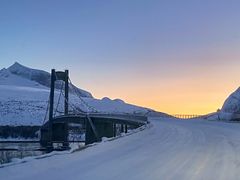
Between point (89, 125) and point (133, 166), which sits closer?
point (133, 166)

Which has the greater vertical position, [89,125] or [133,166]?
[89,125]

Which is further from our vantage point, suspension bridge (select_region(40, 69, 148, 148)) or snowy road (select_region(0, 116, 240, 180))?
suspension bridge (select_region(40, 69, 148, 148))

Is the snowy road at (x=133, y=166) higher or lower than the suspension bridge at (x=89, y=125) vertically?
lower

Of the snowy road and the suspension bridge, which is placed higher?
the suspension bridge

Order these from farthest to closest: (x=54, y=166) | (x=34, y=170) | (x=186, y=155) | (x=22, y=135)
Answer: (x=22, y=135)
(x=186, y=155)
(x=54, y=166)
(x=34, y=170)

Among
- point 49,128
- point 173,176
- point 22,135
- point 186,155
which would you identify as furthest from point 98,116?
point 173,176

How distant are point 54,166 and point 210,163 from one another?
18.3 feet

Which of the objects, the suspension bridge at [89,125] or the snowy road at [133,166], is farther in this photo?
the suspension bridge at [89,125]

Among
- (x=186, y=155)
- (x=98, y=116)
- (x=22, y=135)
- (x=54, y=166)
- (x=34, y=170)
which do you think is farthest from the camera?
(x=22, y=135)

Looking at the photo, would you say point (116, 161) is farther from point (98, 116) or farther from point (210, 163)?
point (98, 116)

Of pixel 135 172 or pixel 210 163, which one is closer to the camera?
pixel 135 172

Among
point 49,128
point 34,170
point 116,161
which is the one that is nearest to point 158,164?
point 116,161

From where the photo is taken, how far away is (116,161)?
19422mm

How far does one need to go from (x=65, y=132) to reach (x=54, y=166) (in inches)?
4042
